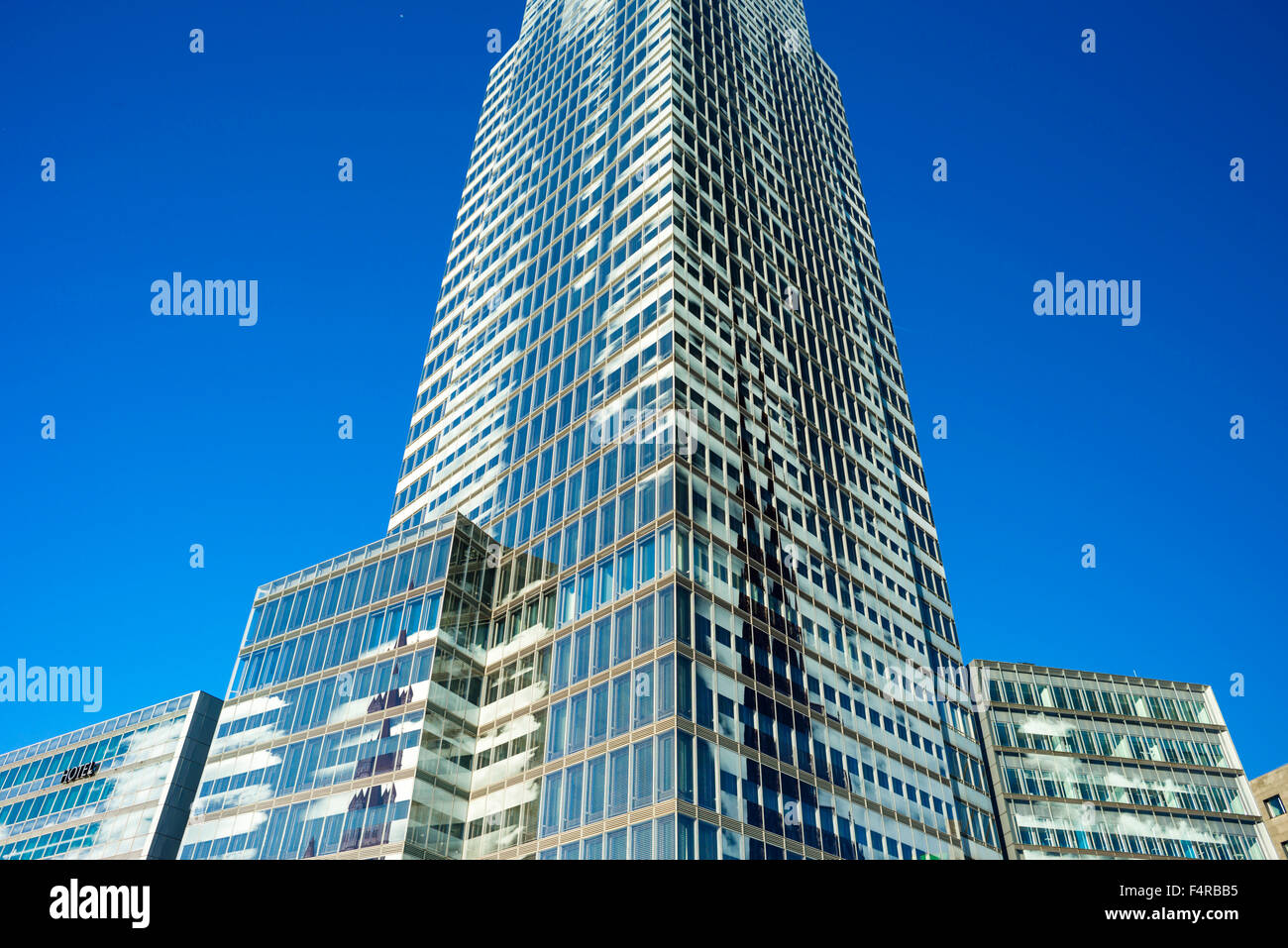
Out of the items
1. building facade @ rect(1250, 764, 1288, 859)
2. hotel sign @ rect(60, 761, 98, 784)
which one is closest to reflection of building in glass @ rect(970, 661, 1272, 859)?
building facade @ rect(1250, 764, 1288, 859)

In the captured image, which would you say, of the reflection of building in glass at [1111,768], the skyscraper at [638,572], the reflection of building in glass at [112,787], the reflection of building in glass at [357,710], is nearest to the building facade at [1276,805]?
the reflection of building in glass at [1111,768]

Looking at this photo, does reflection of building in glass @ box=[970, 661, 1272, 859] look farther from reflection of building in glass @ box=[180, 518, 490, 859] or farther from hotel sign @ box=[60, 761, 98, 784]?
hotel sign @ box=[60, 761, 98, 784]

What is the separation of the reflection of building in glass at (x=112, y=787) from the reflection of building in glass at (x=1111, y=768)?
214ft

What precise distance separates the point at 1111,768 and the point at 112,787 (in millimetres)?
83982

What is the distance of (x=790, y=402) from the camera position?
76.8 m

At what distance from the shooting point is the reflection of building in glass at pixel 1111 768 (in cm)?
8231

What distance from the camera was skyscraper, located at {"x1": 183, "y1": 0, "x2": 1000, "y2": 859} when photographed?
51.6 meters

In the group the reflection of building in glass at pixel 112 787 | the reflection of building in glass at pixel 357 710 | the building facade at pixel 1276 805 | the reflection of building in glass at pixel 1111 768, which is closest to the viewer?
the reflection of building in glass at pixel 357 710

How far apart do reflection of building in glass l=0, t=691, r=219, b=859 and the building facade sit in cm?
8915

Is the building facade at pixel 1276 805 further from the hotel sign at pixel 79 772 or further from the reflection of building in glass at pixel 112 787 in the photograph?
the hotel sign at pixel 79 772

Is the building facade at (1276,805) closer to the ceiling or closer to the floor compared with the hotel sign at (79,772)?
closer to the floor

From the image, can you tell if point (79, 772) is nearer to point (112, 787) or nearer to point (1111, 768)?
point (112, 787)

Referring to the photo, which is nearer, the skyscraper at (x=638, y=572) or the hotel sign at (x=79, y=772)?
the skyscraper at (x=638, y=572)
